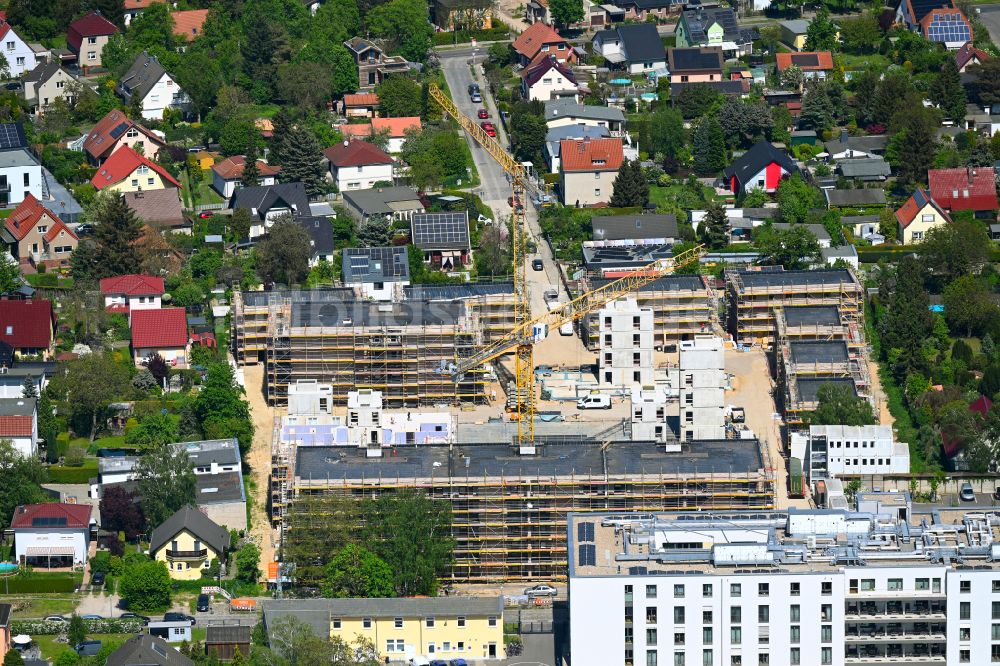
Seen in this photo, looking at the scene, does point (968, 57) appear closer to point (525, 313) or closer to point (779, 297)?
point (779, 297)

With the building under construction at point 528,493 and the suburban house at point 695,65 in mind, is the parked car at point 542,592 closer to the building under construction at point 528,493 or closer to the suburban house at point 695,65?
the building under construction at point 528,493

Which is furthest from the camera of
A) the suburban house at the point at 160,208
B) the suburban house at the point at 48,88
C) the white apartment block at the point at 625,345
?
the suburban house at the point at 48,88

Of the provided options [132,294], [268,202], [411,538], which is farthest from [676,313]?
[411,538]

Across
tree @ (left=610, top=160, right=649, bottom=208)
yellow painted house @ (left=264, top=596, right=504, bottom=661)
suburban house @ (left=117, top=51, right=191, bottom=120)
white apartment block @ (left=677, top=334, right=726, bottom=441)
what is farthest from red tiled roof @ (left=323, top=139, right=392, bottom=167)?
yellow painted house @ (left=264, top=596, right=504, bottom=661)

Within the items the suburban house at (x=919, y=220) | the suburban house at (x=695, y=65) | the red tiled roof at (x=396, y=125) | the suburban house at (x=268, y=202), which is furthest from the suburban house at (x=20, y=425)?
the suburban house at (x=695, y=65)

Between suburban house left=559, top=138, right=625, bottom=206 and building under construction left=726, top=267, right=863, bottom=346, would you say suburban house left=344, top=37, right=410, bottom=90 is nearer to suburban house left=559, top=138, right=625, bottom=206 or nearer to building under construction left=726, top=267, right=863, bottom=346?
suburban house left=559, top=138, right=625, bottom=206

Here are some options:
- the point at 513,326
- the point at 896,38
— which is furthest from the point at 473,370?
the point at 896,38

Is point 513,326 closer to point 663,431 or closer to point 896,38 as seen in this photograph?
point 663,431

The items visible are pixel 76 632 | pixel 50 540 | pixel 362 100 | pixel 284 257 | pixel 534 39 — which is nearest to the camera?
pixel 76 632
